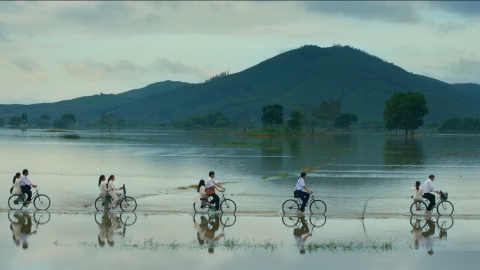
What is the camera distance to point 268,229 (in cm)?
2217

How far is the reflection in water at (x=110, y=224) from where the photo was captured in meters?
20.1

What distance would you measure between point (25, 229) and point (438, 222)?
663 inches

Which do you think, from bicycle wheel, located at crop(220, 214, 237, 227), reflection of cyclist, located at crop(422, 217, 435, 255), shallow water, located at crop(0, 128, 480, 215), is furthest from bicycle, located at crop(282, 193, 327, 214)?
reflection of cyclist, located at crop(422, 217, 435, 255)

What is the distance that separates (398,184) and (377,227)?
1791cm

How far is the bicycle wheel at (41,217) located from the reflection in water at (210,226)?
6.20 m

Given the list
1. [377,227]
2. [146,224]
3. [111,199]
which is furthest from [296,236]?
[111,199]

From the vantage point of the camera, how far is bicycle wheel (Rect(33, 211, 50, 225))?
23406mm

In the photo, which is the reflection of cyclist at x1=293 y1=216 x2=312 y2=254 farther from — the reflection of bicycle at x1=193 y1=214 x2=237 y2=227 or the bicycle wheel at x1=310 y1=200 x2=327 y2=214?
the reflection of bicycle at x1=193 y1=214 x2=237 y2=227

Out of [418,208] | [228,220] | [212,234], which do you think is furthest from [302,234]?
[418,208]

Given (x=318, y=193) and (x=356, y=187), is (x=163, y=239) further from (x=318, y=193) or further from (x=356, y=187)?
(x=356, y=187)

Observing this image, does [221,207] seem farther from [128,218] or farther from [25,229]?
[25,229]

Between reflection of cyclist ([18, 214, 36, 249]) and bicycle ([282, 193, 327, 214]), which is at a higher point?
bicycle ([282, 193, 327, 214])

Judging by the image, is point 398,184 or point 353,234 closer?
point 353,234

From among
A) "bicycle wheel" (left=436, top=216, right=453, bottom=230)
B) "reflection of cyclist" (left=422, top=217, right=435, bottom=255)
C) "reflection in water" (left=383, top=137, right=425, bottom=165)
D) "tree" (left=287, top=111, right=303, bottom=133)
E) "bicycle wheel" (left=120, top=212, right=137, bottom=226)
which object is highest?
"tree" (left=287, top=111, right=303, bottom=133)
